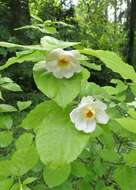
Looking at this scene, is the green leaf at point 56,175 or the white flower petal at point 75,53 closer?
the white flower petal at point 75,53

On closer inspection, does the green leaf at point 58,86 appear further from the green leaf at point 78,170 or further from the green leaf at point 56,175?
the green leaf at point 78,170

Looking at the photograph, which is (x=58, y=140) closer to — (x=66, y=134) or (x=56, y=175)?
(x=66, y=134)

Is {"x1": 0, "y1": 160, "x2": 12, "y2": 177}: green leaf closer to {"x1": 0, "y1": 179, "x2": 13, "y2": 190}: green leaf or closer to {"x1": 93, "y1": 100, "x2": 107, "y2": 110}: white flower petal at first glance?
{"x1": 0, "y1": 179, "x2": 13, "y2": 190}: green leaf

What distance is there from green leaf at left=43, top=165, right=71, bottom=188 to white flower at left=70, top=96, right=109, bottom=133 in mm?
185

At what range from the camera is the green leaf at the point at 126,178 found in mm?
1174

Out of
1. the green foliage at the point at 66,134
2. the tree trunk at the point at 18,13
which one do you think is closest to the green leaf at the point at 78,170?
the green foliage at the point at 66,134

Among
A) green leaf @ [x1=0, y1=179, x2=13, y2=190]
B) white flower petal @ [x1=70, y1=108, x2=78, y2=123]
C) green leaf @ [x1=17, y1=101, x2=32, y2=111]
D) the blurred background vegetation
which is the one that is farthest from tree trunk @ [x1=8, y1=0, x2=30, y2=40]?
white flower petal @ [x1=70, y1=108, x2=78, y2=123]

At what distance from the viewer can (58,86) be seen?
92 centimetres

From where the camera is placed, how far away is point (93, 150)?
1.39 metres

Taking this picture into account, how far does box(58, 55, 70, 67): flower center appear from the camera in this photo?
3.05 ft

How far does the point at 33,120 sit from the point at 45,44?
0.58ft

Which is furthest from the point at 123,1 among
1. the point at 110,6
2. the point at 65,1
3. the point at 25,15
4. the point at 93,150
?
the point at 93,150

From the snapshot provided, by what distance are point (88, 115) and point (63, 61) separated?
0.40 feet

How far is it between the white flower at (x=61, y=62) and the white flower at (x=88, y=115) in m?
0.07
